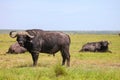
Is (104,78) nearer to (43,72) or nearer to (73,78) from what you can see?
(73,78)

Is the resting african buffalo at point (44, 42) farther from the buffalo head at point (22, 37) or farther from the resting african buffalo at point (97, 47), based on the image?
the resting african buffalo at point (97, 47)

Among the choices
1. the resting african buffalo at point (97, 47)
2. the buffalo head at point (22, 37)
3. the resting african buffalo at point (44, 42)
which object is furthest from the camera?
the resting african buffalo at point (97, 47)

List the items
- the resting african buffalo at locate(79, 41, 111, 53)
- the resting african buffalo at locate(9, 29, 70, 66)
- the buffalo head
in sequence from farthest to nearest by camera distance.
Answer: the resting african buffalo at locate(79, 41, 111, 53) → the resting african buffalo at locate(9, 29, 70, 66) → the buffalo head

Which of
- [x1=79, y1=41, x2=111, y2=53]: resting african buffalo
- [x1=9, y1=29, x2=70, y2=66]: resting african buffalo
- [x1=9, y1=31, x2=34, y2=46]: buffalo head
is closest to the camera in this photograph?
[x1=9, y1=31, x2=34, y2=46]: buffalo head

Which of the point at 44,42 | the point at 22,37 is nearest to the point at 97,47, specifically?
the point at 44,42

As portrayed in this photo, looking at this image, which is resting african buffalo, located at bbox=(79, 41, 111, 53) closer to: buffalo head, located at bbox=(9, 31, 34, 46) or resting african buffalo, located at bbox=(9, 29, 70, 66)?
resting african buffalo, located at bbox=(9, 29, 70, 66)

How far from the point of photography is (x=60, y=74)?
1233 centimetres

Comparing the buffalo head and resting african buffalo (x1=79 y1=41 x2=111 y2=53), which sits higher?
the buffalo head

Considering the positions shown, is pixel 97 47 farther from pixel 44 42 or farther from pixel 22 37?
pixel 22 37

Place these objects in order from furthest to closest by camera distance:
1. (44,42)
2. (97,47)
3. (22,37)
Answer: (97,47) < (44,42) < (22,37)

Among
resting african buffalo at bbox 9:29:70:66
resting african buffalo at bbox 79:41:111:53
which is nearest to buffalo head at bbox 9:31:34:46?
resting african buffalo at bbox 9:29:70:66

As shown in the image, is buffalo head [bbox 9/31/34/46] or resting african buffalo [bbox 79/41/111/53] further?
resting african buffalo [bbox 79/41/111/53]

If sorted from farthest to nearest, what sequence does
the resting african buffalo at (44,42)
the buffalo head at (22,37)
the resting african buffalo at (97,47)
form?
the resting african buffalo at (97,47), the resting african buffalo at (44,42), the buffalo head at (22,37)

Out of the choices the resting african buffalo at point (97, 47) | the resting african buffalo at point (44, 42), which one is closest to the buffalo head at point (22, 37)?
the resting african buffalo at point (44, 42)
